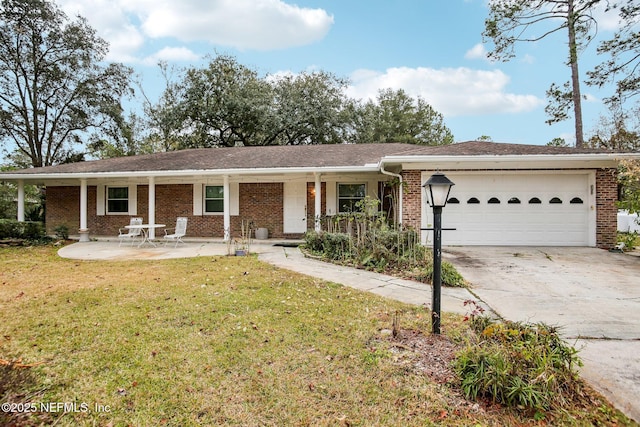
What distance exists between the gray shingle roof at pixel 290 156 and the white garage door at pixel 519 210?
0.79 meters

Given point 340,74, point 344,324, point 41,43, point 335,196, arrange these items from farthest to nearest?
point 340,74 < point 41,43 < point 335,196 < point 344,324

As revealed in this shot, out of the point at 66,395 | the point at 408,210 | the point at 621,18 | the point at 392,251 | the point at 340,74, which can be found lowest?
the point at 66,395

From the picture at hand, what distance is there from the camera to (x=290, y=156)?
1323 cm

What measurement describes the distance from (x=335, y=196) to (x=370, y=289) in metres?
7.23

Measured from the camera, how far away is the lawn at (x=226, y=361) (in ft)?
7.70

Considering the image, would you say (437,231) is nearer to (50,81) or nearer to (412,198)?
(412,198)

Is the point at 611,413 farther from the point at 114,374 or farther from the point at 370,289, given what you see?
the point at 114,374

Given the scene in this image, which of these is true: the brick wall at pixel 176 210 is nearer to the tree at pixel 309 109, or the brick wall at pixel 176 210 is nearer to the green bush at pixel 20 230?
the green bush at pixel 20 230

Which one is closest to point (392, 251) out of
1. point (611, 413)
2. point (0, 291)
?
point (611, 413)

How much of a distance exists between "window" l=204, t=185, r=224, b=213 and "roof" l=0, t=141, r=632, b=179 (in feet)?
3.52

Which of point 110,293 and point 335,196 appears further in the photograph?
point 335,196

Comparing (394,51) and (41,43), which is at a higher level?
(41,43)

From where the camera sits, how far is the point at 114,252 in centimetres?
977

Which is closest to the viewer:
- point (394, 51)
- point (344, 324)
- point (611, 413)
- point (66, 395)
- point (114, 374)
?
point (611, 413)
